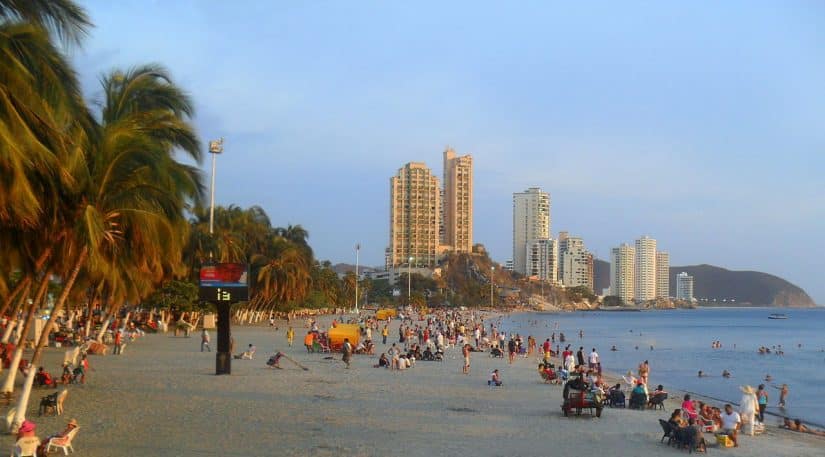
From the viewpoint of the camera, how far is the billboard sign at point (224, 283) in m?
22.0

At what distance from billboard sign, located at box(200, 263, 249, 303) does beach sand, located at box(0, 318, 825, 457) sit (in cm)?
244

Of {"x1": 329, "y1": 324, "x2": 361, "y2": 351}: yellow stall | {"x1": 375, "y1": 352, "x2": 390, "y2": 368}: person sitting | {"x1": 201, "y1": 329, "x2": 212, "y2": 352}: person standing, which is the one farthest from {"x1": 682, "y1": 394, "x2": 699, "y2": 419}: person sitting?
{"x1": 201, "y1": 329, "x2": 212, "y2": 352}: person standing

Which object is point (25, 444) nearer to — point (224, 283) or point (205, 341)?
point (224, 283)

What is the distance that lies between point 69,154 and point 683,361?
142 feet

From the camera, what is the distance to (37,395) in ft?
55.6

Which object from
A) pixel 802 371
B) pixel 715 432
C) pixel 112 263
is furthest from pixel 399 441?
pixel 802 371

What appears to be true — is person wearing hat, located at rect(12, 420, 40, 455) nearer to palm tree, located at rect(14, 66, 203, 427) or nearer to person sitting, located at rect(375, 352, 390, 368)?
palm tree, located at rect(14, 66, 203, 427)

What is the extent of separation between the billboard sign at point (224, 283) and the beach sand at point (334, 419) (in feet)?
8.02

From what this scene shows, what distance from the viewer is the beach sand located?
12656 mm

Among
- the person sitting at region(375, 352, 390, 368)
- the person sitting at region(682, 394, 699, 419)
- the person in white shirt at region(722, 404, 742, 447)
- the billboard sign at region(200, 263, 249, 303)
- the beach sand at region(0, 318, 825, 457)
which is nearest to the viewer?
the beach sand at region(0, 318, 825, 457)

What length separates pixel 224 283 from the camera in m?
22.1

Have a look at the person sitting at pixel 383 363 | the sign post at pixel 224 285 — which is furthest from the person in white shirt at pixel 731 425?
the person sitting at pixel 383 363

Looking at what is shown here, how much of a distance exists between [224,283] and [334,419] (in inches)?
316

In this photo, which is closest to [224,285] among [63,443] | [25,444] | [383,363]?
[383,363]
